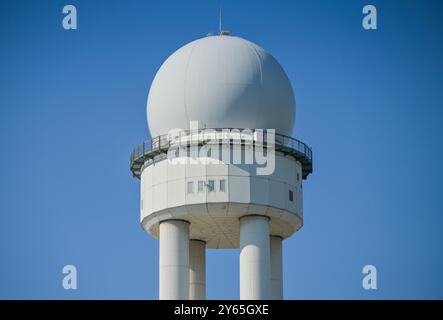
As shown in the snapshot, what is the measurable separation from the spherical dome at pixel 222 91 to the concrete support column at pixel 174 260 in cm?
676

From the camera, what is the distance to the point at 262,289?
92250 millimetres

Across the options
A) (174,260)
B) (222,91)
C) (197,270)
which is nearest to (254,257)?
(174,260)

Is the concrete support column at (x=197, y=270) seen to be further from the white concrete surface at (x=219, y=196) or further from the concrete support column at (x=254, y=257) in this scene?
the concrete support column at (x=254, y=257)

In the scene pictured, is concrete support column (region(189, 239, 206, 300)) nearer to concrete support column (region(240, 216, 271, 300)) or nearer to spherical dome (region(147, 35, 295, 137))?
concrete support column (region(240, 216, 271, 300))

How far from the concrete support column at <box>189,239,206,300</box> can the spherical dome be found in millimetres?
8820

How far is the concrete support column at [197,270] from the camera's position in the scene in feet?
322

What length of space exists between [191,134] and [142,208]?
6455mm

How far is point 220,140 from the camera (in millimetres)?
92812

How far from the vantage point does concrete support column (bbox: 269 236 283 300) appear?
9628 centimetres

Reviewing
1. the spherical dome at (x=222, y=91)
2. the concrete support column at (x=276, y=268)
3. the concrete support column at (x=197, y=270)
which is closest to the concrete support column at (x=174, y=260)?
the concrete support column at (x=197, y=270)

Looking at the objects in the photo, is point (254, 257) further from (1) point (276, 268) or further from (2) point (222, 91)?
(2) point (222, 91)
